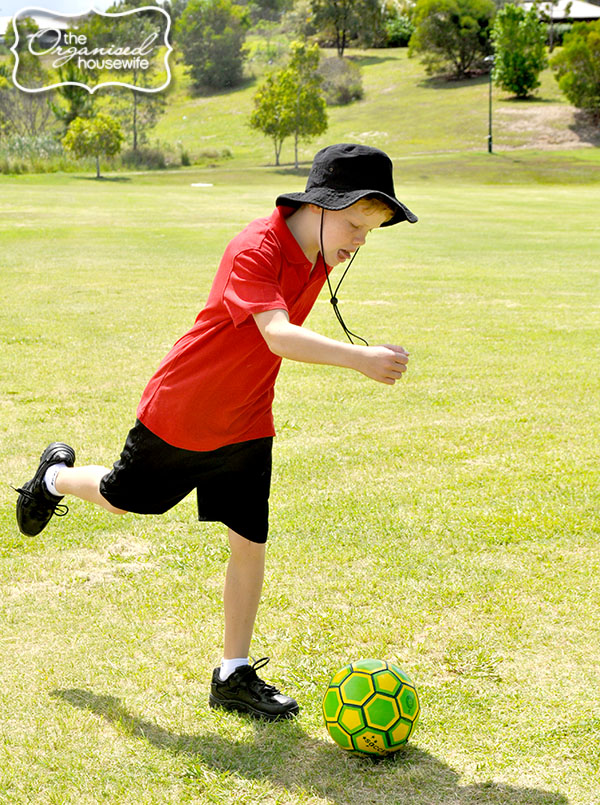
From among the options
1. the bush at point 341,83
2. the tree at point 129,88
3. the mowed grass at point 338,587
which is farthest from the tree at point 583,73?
the mowed grass at point 338,587

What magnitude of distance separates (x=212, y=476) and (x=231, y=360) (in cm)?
45

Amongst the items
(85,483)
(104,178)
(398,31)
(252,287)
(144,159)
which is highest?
(398,31)

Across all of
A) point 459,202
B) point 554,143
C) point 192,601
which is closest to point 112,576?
point 192,601

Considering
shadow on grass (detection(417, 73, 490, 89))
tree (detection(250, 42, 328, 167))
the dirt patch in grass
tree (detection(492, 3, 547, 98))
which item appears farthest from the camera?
shadow on grass (detection(417, 73, 490, 89))

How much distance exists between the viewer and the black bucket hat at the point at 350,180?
2719 mm

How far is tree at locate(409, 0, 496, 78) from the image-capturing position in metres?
89.2

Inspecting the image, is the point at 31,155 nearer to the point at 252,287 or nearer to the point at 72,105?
the point at 72,105

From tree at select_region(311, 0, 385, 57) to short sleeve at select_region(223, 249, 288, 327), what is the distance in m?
113

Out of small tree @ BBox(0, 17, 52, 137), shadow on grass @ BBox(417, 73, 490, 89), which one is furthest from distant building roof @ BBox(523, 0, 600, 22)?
small tree @ BBox(0, 17, 52, 137)

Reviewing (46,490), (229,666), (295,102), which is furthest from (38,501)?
(295,102)

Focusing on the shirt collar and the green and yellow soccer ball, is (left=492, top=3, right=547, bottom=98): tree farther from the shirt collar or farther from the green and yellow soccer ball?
the green and yellow soccer ball

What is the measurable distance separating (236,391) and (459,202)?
31.9m

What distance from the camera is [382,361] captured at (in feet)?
8.04

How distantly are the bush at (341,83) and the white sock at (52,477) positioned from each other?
8709 cm
